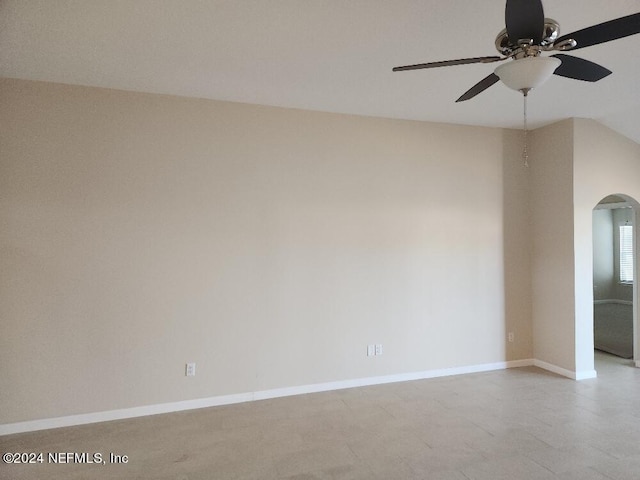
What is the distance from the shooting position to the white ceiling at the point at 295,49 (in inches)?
89.2

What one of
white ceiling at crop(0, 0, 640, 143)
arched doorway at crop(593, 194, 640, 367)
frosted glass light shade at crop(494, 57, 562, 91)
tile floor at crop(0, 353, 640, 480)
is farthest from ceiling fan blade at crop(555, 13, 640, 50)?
arched doorway at crop(593, 194, 640, 367)

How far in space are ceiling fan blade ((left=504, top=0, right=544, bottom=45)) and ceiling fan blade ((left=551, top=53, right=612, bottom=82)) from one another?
0.99ft

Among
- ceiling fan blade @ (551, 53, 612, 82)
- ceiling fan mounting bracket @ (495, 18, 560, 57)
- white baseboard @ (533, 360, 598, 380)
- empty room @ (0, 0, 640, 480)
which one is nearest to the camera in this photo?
ceiling fan mounting bracket @ (495, 18, 560, 57)

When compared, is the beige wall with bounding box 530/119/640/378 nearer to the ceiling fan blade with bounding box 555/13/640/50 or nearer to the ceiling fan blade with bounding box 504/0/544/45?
the ceiling fan blade with bounding box 555/13/640/50

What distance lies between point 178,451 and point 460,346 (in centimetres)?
319

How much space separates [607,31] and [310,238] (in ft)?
9.23

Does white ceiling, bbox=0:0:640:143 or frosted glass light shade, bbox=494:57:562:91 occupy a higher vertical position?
white ceiling, bbox=0:0:640:143

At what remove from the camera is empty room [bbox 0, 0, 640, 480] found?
2559 mm

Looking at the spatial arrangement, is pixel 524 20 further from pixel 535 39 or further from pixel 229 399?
pixel 229 399

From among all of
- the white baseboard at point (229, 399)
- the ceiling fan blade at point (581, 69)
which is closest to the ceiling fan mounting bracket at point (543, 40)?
the ceiling fan blade at point (581, 69)

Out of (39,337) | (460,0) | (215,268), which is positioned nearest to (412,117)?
(460,0)

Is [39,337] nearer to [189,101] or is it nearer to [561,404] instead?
[189,101]

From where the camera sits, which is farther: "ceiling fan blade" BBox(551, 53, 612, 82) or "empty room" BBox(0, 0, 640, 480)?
"empty room" BBox(0, 0, 640, 480)

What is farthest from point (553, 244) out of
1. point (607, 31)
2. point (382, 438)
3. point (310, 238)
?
point (607, 31)
